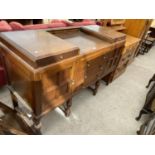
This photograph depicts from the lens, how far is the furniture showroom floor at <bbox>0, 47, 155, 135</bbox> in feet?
5.70

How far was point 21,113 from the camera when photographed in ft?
5.15

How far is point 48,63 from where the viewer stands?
40.1 inches

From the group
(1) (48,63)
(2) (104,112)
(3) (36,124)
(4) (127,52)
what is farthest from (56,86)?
(4) (127,52)

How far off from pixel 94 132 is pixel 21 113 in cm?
90

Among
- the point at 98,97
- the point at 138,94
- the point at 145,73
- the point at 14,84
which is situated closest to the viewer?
the point at 14,84

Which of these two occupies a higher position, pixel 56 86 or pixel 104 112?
pixel 56 86

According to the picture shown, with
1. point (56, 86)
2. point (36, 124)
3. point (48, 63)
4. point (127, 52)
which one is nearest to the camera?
point (48, 63)

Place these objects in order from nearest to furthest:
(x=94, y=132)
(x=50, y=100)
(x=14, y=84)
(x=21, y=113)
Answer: (x=50, y=100) → (x=14, y=84) → (x=21, y=113) → (x=94, y=132)

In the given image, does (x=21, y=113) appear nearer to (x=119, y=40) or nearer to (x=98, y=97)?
(x=98, y=97)

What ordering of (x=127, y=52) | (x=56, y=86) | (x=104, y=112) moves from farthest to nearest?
1. (x=127, y=52)
2. (x=104, y=112)
3. (x=56, y=86)

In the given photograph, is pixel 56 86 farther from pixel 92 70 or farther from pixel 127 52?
pixel 127 52

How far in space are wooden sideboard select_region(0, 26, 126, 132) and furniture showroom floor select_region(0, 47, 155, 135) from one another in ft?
1.03

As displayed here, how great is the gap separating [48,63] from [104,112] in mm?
1305
